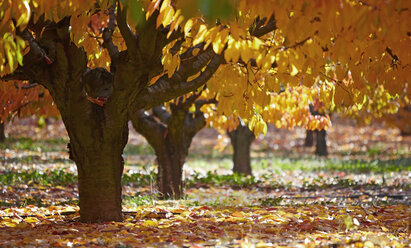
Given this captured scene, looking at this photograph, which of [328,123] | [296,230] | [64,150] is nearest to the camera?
[296,230]

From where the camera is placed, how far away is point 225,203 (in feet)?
29.5

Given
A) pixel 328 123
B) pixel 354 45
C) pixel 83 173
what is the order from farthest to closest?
pixel 328 123, pixel 83 173, pixel 354 45

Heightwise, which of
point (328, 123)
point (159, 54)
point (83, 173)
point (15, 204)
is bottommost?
point (15, 204)

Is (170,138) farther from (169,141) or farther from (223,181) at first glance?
(223,181)

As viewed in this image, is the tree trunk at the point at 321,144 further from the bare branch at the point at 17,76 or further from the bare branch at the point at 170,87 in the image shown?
the bare branch at the point at 17,76

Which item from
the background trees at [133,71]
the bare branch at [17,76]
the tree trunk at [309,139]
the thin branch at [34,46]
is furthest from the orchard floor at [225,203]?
the thin branch at [34,46]

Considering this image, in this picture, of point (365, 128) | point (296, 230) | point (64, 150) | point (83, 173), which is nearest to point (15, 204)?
point (83, 173)

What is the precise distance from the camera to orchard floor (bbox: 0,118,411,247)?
4531 millimetres

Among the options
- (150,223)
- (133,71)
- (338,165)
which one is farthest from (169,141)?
(338,165)

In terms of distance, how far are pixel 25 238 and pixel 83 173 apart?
3.81 feet

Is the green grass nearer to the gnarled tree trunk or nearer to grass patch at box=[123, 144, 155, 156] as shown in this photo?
grass patch at box=[123, 144, 155, 156]

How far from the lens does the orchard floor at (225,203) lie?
453cm

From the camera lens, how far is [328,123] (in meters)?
9.37

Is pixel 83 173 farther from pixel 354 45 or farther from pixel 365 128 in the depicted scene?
pixel 365 128
